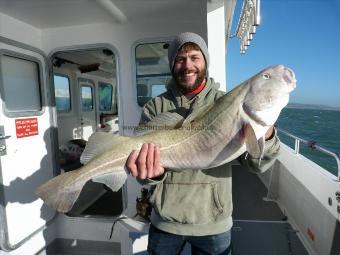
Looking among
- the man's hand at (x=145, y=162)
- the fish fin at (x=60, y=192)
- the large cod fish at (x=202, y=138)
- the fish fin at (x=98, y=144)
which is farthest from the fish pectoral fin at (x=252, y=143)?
the fish fin at (x=60, y=192)

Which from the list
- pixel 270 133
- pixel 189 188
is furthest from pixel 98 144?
pixel 270 133

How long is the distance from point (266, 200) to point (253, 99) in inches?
179

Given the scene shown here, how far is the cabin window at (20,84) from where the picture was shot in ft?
12.8

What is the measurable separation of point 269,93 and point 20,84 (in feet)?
13.2

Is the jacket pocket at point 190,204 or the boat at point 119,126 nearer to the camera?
the jacket pocket at point 190,204

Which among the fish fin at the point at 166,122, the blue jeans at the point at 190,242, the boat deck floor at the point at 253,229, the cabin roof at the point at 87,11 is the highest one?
the cabin roof at the point at 87,11

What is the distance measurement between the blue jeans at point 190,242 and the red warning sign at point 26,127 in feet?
9.53

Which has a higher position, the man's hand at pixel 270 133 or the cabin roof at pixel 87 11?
the cabin roof at pixel 87 11

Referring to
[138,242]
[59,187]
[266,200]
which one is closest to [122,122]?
[138,242]

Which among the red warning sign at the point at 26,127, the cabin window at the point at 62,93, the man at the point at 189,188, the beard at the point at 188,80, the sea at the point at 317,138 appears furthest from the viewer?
the sea at the point at 317,138

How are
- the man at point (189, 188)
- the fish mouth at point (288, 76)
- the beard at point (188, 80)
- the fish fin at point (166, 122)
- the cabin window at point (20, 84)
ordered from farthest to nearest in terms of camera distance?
the cabin window at point (20, 84) → the beard at point (188, 80) → the man at point (189, 188) → the fish fin at point (166, 122) → the fish mouth at point (288, 76)

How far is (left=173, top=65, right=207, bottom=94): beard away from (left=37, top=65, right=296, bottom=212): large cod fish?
17.0 inches

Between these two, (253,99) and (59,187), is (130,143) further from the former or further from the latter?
(253,99)

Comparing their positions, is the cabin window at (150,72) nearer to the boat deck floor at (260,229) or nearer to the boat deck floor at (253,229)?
the boat deck floor at (253,229)
